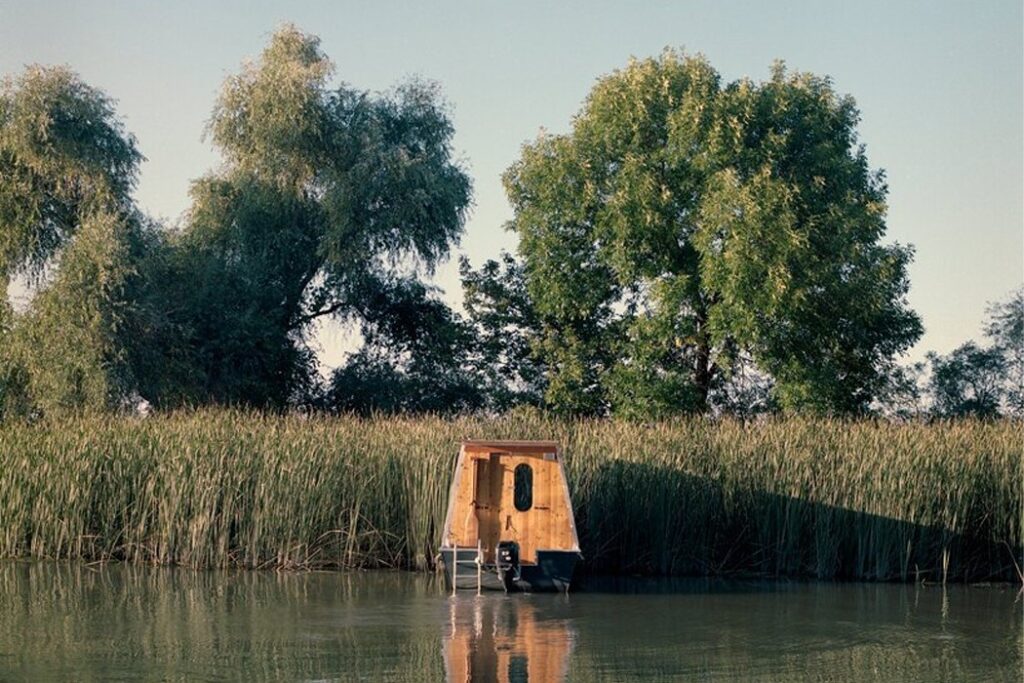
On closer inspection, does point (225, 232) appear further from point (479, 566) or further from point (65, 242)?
point (479, 566)

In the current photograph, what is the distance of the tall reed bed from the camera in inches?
861

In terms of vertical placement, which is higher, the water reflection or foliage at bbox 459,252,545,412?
foliage at bbox 459,252,545,412

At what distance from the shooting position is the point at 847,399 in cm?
3325

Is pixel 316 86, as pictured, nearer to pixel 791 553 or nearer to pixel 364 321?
pixel 364 321

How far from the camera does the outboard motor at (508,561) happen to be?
19531 millimetres

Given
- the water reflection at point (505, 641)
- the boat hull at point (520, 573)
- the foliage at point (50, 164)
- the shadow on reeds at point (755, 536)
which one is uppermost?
the foliage at point (50, 164)

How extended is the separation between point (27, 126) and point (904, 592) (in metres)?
21.6

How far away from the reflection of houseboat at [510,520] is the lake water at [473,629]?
13.2 inches

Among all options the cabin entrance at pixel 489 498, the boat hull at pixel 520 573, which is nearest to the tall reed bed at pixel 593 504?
the cabin entrance at pixel 489 498

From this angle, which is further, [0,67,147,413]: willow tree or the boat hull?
[0,67,147,413]: willow tree

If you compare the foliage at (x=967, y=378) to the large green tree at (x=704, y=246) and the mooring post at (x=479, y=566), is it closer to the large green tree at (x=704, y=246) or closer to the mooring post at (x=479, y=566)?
the large green tree at (x=704, y=246)

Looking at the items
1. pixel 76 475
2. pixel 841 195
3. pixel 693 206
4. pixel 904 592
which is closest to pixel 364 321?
pixel 693 206

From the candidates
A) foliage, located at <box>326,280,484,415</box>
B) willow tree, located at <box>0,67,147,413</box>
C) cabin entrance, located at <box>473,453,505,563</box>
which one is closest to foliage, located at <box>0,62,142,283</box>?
willow tree, located at <box>0,67,147,413</box>

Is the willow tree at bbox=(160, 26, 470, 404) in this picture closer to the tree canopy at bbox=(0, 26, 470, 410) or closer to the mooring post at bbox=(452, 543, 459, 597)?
the tree canopy at bbox=(0, 26, 470, 410)
